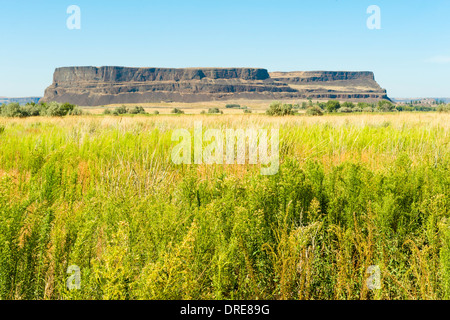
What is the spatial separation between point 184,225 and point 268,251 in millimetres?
528

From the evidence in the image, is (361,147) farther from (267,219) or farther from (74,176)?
(74,176)

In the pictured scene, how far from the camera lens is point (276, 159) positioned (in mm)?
4199

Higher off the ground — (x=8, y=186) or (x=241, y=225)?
(x=8, y=186)

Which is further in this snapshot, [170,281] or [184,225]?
[184,225]

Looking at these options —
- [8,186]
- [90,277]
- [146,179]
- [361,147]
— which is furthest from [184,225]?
[361,147]

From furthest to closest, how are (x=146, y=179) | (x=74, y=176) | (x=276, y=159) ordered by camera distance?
(x=276, y=159)
(x=146, y=179)
(x=74, y=176)
